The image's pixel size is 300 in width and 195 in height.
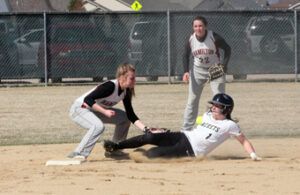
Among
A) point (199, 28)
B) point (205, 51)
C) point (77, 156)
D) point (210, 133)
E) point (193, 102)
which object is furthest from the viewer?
point (193, 102)

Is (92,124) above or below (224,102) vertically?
below

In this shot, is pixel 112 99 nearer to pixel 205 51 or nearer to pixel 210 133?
pixel 210 133

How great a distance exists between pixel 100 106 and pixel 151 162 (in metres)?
0.95

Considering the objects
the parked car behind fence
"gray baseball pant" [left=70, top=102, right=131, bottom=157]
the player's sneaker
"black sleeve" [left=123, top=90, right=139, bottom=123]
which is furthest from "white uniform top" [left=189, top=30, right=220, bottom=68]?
the parked car behind fence

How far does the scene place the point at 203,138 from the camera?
10.2 metres

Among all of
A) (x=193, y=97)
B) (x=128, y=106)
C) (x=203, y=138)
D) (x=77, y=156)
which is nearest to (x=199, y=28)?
(x=193, y=97)

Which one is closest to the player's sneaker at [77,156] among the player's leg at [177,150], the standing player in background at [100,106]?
the standing player in background at [100,106]

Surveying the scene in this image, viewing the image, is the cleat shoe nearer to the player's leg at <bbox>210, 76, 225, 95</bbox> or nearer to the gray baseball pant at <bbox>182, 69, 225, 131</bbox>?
the gray baseball pant at <bbox>182, 69, 225, 131</bbox>

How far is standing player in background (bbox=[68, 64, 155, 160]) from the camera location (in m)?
10.2

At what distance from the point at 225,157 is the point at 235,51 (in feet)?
48.8

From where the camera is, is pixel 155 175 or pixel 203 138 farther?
pixel 203 138

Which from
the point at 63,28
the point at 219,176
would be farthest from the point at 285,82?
the point at 219,176

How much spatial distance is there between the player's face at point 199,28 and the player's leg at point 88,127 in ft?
7.69

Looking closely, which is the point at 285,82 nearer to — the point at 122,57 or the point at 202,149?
the point at 122,57
